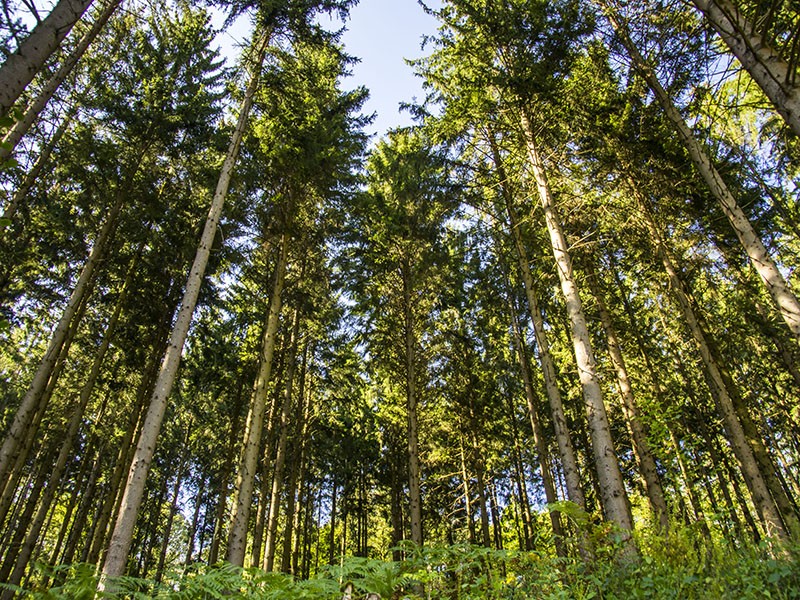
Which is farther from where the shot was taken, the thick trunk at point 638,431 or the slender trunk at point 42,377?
the thick trunk at point 638,431

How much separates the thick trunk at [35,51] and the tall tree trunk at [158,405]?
172 inches

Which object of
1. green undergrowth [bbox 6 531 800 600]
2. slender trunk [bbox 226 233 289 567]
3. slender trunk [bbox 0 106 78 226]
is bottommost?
green undergrowth [bbox 6 531 800 600]

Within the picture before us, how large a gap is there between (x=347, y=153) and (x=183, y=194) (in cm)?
543

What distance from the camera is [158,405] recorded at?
712cm

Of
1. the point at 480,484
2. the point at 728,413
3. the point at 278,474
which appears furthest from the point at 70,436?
the point at 728,413

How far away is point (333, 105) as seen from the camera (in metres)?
13.9

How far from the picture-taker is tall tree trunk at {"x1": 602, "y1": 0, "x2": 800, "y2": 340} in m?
6.36

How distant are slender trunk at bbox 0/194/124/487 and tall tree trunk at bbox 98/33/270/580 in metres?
2.71

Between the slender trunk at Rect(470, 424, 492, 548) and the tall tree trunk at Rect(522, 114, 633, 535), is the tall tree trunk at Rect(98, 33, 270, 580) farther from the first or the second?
the slender trunk at Rect(470, 424, 492, 548)

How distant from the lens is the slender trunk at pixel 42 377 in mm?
7734

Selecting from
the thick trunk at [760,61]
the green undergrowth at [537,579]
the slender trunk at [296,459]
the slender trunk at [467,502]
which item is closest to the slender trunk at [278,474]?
the slender trunk at [296,459]

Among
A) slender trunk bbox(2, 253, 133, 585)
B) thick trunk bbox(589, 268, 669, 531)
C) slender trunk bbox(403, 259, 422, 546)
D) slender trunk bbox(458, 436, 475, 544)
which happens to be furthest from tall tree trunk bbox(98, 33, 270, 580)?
slender trunk bbox(458, 436, 475, 544)

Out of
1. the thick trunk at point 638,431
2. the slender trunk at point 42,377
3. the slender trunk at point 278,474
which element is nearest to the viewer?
the slender trunk at point 42,377

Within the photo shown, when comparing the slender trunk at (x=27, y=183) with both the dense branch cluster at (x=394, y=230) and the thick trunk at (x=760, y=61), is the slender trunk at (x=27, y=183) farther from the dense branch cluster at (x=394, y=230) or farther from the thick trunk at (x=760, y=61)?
the thick trunk at (x=760, y=61)
